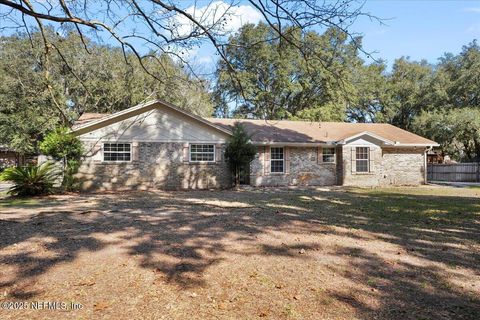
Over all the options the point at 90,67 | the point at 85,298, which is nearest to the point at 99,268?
the point at 85,298

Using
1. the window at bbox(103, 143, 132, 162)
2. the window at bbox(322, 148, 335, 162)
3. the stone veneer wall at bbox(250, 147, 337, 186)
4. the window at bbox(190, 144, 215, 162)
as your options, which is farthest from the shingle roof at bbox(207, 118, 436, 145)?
the window at bbox(103, 143, 132, 162)

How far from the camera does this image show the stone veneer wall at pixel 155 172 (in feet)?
54.1

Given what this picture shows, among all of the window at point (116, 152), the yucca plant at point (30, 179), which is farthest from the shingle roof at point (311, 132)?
the yucca plant at point (30, 179)

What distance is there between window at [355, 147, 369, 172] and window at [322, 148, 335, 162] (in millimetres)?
1370

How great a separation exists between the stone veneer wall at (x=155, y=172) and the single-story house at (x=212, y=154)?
44mm

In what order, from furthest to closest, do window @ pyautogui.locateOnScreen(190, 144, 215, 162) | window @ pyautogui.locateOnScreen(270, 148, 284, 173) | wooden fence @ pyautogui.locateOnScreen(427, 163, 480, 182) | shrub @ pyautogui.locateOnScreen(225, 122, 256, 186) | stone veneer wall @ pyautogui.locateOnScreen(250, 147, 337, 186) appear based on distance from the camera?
wooden fence @ pyautogui.locateOnScreen(427, 163, 480, 182) < window @ pyautogui.locateOnScreen(270, 148, 284, 173) < stone veneer wall @ pyautogui.locateOnScreen(250, 147, 337, 186) < window @ pyautogui.locateOnScreen(190, 144, 215, 162) < shrub @ pyautogui.locateOnScreen(225, 122, 256, 186)

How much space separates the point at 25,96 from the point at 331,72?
27127mm

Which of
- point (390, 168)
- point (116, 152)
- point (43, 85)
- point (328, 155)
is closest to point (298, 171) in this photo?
point (328, 155)

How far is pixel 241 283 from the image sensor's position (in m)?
3.89

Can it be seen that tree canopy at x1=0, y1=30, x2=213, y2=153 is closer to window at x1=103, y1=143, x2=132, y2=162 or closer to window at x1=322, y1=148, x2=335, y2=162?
window at x1=103, y1=143, x2=132, y2=162

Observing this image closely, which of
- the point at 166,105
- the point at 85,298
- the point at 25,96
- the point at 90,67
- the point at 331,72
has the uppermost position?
the point at 90,67

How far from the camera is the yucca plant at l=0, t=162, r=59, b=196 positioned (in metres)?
13.0

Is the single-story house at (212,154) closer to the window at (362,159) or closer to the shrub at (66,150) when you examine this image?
the window at (362,159)

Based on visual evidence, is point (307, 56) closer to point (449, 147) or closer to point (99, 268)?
point (99, 268)
